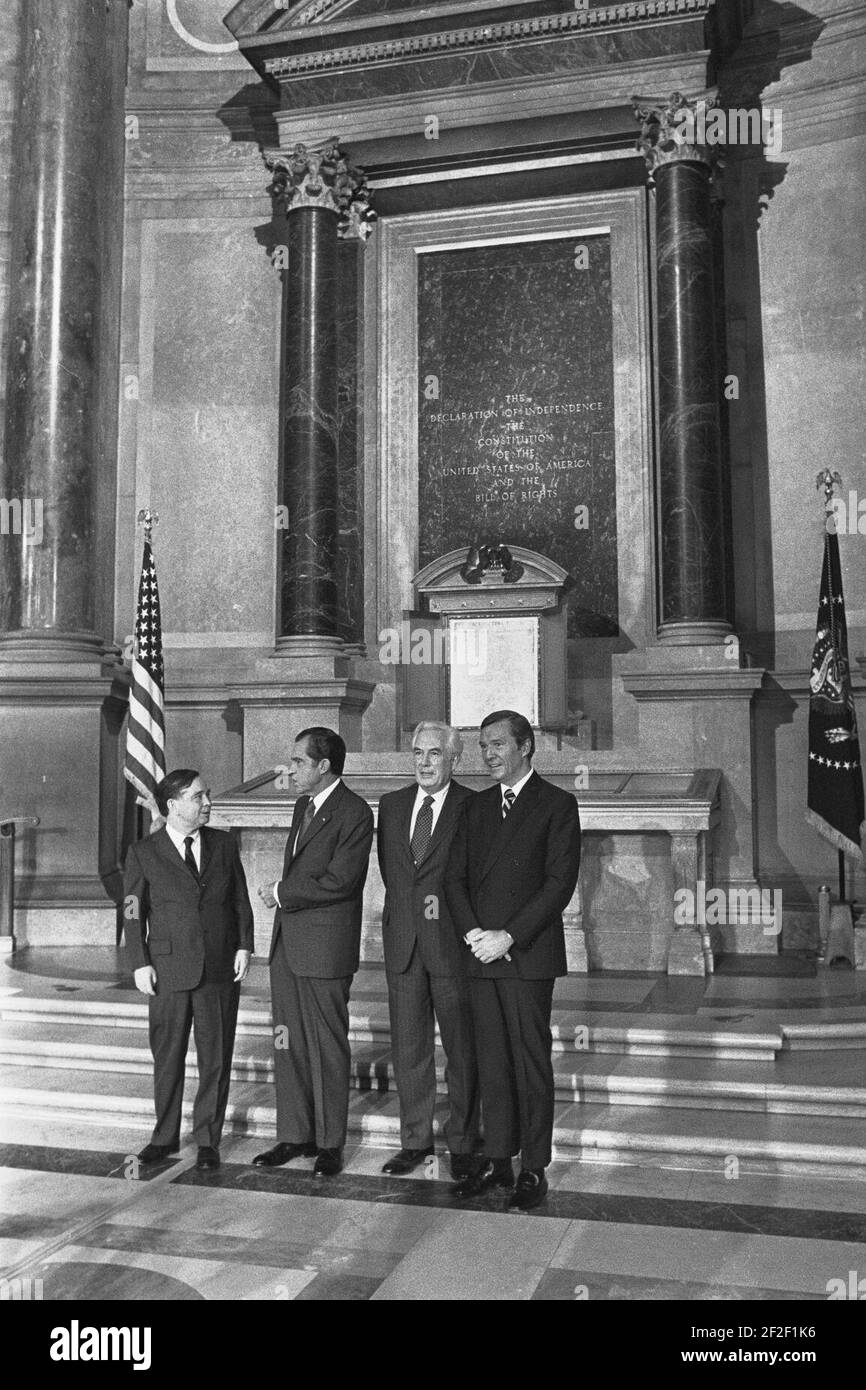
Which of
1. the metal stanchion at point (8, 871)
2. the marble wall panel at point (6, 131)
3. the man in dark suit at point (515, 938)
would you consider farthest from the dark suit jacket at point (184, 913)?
the marble wall panel at point (6, 131)

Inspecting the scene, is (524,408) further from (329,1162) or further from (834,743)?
(329,1162)

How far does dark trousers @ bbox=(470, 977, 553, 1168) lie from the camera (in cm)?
487

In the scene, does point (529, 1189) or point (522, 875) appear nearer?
point (529, 1189)

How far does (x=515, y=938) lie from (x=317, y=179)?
922 centimetres

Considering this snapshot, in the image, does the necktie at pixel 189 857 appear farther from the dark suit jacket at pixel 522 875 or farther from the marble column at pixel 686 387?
the marble column at pixel 686 387

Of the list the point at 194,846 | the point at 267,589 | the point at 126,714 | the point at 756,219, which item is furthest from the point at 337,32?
the point at 194,846

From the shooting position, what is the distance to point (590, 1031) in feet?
21.6

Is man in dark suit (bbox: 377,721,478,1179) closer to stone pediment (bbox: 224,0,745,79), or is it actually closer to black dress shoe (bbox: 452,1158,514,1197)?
black dress shoe (bbox: 452,1158,514,1197)

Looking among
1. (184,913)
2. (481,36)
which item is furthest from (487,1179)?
(481,36)

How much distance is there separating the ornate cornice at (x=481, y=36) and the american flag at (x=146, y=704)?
4773 millimetres

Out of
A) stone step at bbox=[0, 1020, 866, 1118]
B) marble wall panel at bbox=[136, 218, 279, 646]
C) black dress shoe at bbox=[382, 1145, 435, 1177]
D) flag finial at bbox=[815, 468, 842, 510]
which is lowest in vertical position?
black dress shoe at bbox=[382, 1145, 435, 1177]

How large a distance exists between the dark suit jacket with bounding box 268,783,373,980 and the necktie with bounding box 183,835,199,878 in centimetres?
37

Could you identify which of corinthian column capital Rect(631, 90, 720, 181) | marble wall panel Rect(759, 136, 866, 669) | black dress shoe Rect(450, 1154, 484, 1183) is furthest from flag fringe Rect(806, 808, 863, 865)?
corinthian column capital Rect(631, 90, 720, 181)
